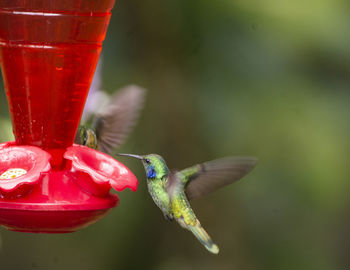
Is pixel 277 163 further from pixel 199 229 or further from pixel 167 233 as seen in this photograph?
pixel 199 229

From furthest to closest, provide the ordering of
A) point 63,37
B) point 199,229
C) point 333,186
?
point 333,186
point 199,229
point 63,37

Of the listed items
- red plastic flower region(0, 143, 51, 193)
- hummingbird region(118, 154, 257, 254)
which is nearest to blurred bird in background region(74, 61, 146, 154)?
hummingbird region(118, 154, 257, 254)

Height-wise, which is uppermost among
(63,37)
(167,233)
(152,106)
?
(63,37)

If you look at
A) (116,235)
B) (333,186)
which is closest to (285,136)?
(333,186)

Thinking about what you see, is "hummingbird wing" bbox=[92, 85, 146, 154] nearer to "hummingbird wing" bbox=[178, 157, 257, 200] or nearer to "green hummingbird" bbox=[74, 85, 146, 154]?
"green hummingbird" bbox=[74, 85, 146, 154]

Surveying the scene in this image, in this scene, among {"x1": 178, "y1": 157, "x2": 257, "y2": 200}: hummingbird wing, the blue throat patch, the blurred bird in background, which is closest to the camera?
{"x1": 178, "y1": 157, "x2": 257, "y2": 200}: hummingbird wing

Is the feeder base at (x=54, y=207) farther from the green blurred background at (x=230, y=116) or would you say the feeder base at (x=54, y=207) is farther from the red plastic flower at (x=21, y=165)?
the green blurred background at (x=230, y=116)
